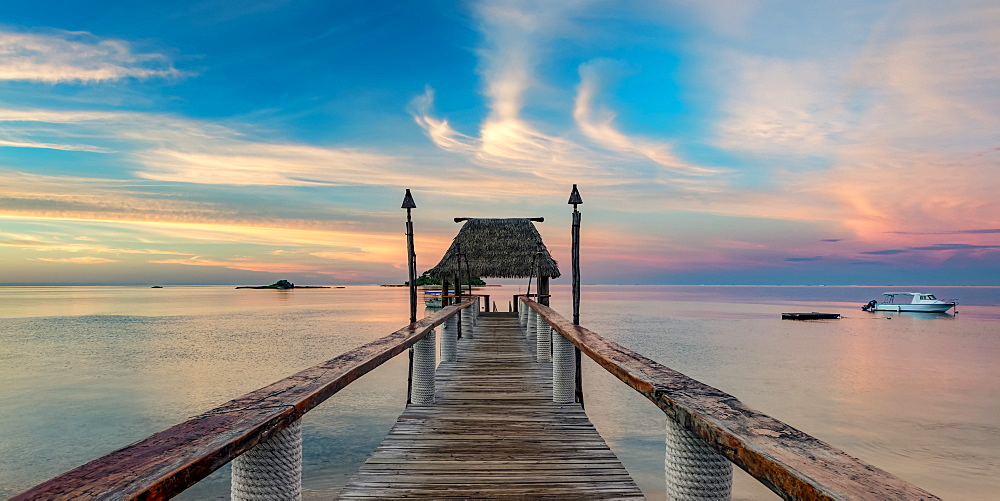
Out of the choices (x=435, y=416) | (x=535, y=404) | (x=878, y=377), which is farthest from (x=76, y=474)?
(x=878, y=377)

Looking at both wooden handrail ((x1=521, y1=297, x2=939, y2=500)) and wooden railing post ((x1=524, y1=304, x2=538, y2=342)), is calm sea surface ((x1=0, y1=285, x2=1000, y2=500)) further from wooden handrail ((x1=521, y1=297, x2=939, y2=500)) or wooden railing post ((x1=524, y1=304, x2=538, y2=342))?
wooden handrail ((x1=521, y1=297, x2=939, y2=500))

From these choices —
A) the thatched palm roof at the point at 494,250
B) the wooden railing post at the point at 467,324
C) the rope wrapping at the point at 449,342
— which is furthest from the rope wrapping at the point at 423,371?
the thatched palm roof at the point at 494,250

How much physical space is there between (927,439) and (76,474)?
17.0 m

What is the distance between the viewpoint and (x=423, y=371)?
640 cm

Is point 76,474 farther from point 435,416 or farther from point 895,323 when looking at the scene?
point 895,323

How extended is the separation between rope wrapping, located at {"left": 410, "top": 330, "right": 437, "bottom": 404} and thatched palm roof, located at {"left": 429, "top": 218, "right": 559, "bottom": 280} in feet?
34.2

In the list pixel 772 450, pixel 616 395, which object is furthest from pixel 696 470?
pixel 616 395

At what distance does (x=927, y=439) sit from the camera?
41.8 feet

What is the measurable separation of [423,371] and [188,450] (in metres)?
4.70

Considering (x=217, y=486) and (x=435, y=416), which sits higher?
(x=435, y=416)

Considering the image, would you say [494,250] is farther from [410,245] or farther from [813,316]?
[813,316]

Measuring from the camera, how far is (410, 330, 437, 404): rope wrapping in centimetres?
632

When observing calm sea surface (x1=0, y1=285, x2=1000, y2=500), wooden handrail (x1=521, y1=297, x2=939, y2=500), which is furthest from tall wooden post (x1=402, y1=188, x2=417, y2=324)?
wooden handrail (x1=521, y1=297, x2=939, y2=500)

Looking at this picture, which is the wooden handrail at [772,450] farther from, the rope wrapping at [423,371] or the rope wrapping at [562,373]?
the rope wrapping at [423,371]
